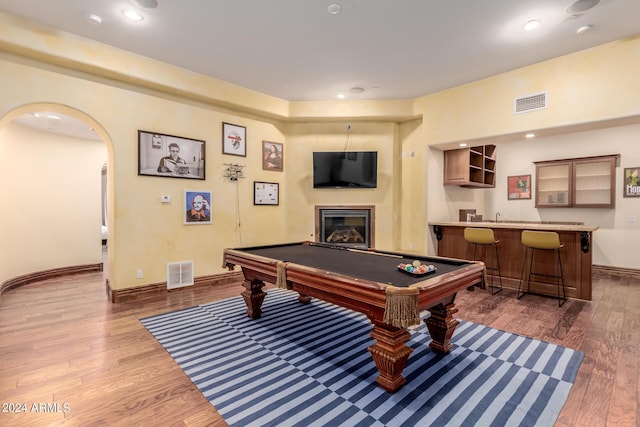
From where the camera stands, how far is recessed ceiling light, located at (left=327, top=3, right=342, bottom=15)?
2943 millimetres

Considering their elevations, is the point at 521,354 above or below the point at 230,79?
below

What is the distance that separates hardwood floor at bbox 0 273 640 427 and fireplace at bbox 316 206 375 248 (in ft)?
6.66

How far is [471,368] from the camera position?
238cm

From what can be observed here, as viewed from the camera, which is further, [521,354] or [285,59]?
[285,59]

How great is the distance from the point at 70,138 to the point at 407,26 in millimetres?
6251

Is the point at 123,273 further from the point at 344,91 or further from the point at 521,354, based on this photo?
the point at 521,354

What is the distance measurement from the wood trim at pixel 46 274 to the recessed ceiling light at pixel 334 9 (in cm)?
572

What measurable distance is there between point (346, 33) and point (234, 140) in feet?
8.55

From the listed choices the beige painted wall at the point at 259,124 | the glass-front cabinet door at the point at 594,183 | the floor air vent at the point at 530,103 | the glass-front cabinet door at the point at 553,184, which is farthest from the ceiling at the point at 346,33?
the glass-front cabinet door at the point at 553,184

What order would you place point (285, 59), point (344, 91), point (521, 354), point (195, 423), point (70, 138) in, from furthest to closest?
1. point (70, 138)
2. point (344, 91)
3. point (285, 59)
4. point (521, 354)
5. point (195, 423)

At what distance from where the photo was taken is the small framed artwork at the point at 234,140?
507 centimetres

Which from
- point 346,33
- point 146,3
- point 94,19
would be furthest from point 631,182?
point 94,19

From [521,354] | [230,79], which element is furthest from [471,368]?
[230,79]

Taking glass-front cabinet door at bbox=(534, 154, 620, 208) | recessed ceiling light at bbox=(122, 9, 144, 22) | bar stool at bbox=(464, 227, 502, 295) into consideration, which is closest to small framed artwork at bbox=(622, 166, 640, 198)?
glass-front cabinet door at bbox=(534, 154, 620, 208)
